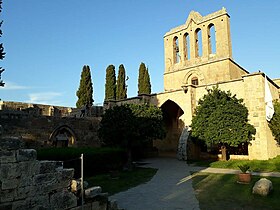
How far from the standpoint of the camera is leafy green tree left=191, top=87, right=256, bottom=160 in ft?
47.4

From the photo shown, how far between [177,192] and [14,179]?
214 inches

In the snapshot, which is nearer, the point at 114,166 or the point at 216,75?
the point at 114,166

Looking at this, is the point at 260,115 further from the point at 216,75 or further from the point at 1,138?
the point at 1,138

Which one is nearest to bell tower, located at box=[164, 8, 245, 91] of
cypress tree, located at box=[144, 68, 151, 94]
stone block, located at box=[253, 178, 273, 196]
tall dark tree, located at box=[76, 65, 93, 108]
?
cypress tree, located at box=[144, 68, 151, 94]

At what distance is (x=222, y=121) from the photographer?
14.6 meters

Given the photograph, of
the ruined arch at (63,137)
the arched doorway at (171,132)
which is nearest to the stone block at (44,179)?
the ruined arch at (63,137)

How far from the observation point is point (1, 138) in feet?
13.9

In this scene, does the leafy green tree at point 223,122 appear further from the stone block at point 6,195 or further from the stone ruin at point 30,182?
the stone block at point 6,195

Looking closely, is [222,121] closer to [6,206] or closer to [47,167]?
[47,167]

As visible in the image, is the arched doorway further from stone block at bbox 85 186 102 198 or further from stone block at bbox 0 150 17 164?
stone block at bbox 0 150 17 164

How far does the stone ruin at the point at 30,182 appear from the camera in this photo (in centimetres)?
420

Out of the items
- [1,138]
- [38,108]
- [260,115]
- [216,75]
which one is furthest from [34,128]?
[216,75]

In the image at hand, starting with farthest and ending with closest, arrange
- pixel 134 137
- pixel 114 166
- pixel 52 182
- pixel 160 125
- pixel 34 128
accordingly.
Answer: pixel 34 128
pixel 160 125
pixel 134 137
pixel 114 166
pixel 52 182

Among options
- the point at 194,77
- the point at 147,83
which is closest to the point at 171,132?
Answer: the point at 194,77
